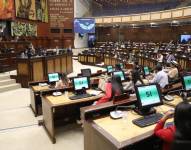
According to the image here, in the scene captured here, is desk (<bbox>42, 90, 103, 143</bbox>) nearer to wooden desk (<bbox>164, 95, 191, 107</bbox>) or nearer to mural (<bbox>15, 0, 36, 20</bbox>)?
wooden desk (<bbox>164, 95, 191, 107</bbox>)

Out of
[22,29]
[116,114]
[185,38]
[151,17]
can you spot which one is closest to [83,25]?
[151,17]

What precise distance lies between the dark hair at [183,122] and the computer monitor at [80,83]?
3221 mm

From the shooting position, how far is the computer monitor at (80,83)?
5012 millimetres

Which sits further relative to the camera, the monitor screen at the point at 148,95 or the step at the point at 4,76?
the step at the point at 4,76

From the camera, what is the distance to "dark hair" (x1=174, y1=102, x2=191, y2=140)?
1.93m

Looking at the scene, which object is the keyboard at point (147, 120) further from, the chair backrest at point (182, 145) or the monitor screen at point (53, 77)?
the monitor screen at point (53, 77)

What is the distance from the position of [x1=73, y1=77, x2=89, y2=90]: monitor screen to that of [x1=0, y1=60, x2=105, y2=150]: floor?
38.2 inches

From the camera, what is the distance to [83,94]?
5.00 m

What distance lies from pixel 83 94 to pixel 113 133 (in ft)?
7.64

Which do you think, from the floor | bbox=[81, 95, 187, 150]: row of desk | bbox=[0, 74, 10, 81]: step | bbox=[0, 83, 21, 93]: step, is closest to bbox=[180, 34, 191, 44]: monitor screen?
bbox=[0, 83, 21, 93]: step

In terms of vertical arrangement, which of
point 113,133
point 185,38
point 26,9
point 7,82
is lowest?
point 7,82

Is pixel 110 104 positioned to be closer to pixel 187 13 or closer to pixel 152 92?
pixel 152 92

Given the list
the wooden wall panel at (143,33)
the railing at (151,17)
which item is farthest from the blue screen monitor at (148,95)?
the wooden wall panel at (143,33)

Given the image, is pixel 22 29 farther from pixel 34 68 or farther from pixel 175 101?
pixel 175 101
